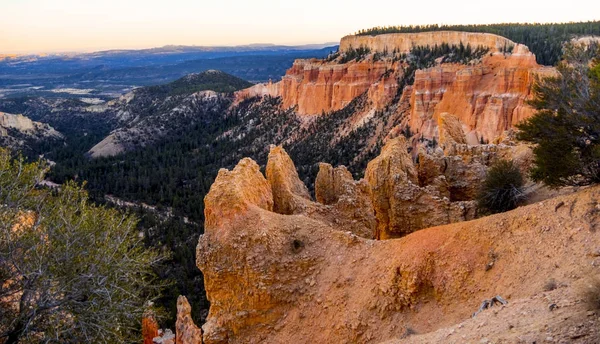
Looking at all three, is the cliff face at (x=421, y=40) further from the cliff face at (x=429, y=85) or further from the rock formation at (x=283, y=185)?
the rock formation at (x=283, y=185)

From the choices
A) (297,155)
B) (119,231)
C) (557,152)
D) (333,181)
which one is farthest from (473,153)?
(297,155)

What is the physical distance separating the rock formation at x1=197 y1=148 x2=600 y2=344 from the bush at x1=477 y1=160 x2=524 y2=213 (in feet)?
11.8

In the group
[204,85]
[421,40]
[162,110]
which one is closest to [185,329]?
[421,40]

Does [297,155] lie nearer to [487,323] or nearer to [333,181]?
[333,181]

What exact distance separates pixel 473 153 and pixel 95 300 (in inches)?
667

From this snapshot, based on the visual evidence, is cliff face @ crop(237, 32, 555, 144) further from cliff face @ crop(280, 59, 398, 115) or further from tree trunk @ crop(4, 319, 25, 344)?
tree trunk @ crop(4, 319, 25, 344)

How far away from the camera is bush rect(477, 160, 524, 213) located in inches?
577

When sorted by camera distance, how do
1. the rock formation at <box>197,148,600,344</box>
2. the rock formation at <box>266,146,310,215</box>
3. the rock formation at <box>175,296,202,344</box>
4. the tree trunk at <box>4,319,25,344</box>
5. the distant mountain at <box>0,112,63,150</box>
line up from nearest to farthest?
the tree trunk at <box>4,319,25,344</box> < the rock formation at <box>197,148,600,344</box> < the rock formation at <box>175,296,202,344</box> < the rock formation at <box>266,146,310,215</box> < the distant mountain at <box>0,112,63,150</box>

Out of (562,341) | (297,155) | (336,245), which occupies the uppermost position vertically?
(562,341)

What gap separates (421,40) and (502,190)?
70.6 meters

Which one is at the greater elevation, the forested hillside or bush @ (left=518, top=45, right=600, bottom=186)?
the forested hillside

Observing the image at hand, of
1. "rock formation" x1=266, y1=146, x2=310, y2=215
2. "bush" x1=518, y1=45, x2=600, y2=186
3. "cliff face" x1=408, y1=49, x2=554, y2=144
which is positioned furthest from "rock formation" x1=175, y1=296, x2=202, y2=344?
"cliff face" x1=408, y1=49, x2=554, y2=144

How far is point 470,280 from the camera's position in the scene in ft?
33.7

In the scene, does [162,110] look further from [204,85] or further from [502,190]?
[502,190]
